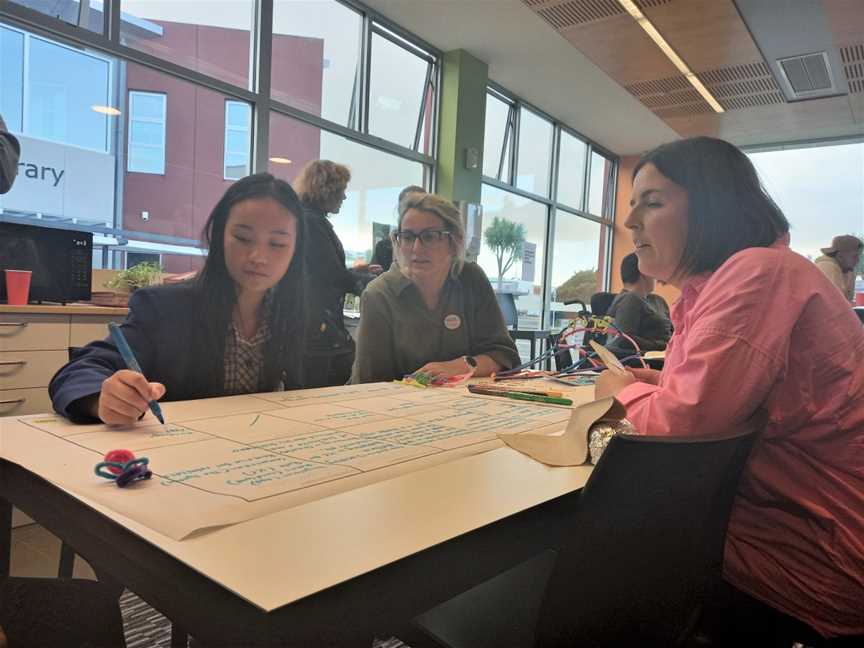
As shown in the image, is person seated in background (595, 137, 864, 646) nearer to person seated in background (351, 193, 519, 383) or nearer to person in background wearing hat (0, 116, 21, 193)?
person seated in background (351, 193, 519, 383)

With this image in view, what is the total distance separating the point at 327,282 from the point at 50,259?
1244 millimetres

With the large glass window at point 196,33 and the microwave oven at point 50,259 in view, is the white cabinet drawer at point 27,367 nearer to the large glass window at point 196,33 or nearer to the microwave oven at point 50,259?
the microwave oven at point 50,259

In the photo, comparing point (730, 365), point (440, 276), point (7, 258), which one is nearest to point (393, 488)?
point (730, 365)

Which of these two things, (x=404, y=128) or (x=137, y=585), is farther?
(x=404, y=128)

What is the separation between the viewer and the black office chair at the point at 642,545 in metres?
0.60

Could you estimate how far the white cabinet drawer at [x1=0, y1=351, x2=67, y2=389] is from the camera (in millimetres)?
2414

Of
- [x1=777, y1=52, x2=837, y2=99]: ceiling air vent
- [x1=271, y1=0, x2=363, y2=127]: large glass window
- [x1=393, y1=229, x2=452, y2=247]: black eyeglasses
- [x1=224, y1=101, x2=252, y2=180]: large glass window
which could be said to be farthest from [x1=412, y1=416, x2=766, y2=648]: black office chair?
[x1=777, y1=52, x2=837, y2=99]: ceiling air vent

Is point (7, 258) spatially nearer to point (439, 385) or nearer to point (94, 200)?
point (94, 200)

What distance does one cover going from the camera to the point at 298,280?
152 cm

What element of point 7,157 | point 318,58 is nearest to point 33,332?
point 7,157

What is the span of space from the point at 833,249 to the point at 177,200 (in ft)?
15.2

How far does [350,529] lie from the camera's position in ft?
1.77

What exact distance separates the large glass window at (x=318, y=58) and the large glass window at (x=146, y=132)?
866 millimetres

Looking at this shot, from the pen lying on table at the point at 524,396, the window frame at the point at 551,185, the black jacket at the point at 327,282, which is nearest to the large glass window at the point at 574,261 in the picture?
the window frame at the point at 551,185
